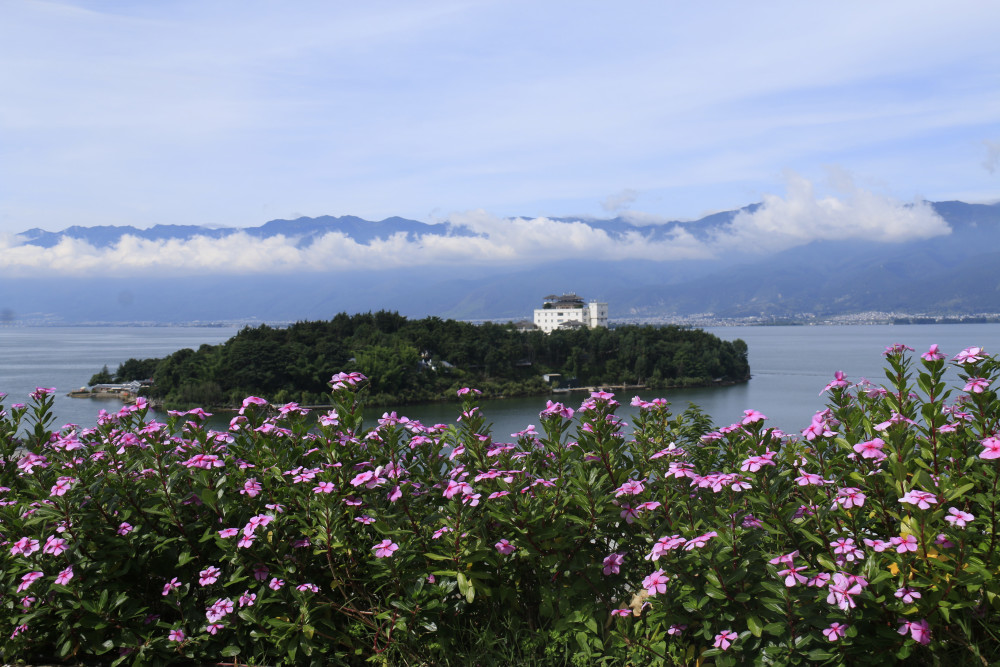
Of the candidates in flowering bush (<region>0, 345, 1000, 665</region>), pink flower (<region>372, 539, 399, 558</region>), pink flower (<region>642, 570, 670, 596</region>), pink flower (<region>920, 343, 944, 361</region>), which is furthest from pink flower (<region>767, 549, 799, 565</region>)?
pink flower (<region>372, 539, 399, 558</region>)

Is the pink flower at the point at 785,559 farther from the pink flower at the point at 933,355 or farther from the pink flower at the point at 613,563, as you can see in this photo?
the pink flower at the point at 933,355

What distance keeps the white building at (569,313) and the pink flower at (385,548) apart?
80.7 meters

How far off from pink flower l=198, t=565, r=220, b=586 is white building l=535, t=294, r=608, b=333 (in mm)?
80547

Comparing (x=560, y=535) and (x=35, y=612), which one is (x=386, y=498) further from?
(x=35, y=612)

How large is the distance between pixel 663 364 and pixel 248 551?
5502cm

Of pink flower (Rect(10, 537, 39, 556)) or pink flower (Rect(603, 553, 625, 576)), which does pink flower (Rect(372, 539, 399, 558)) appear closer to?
pink flower (Rect(603, 553, 625, 576))

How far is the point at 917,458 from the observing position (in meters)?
1.99

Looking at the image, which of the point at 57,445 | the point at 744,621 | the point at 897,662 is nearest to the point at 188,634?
the point at 57,445

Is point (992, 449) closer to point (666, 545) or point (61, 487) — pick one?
point (666, 545)

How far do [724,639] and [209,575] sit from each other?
167 centimetres

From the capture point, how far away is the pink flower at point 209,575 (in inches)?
89.9

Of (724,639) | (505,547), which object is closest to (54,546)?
(505,547)

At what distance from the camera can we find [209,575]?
91.3 inches

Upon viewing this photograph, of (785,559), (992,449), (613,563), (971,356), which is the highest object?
(971,356)
